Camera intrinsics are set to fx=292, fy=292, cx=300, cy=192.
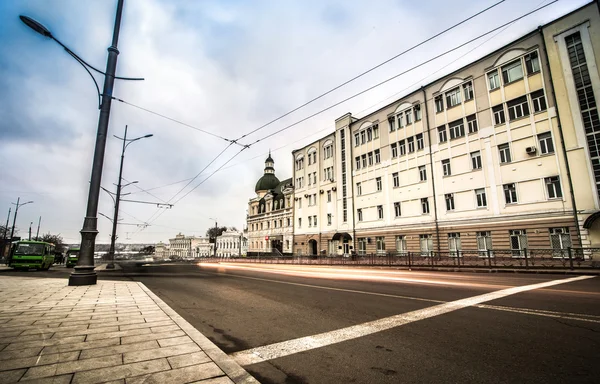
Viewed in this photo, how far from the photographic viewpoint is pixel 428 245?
2820cm

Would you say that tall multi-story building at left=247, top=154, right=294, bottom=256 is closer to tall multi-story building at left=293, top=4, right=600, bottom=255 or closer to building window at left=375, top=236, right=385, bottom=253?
tall multi-story building at left=293, top=4, right=600, bottom=255

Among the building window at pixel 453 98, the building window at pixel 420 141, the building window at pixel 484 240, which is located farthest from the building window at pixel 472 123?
the building window at pixel 484 240

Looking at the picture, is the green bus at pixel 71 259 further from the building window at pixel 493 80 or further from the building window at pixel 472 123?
the building window at pixel 493 80

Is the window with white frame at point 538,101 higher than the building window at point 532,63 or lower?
lower

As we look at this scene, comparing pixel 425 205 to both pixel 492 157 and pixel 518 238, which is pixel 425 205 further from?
pixel 518 238

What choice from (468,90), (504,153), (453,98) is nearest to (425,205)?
(504,153)

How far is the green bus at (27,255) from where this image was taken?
2155cm

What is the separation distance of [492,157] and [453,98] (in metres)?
7.38

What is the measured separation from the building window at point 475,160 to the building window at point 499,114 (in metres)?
2.92

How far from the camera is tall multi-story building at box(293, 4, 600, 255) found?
67.4ft

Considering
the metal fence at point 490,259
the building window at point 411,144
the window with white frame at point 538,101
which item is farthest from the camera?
the building window at point 411,144

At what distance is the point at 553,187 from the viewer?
21391 millimetres

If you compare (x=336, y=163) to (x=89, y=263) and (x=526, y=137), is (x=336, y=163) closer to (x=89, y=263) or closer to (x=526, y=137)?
(x=526, y=137)

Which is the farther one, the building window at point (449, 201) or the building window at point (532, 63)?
the building window at point (449, 201)
